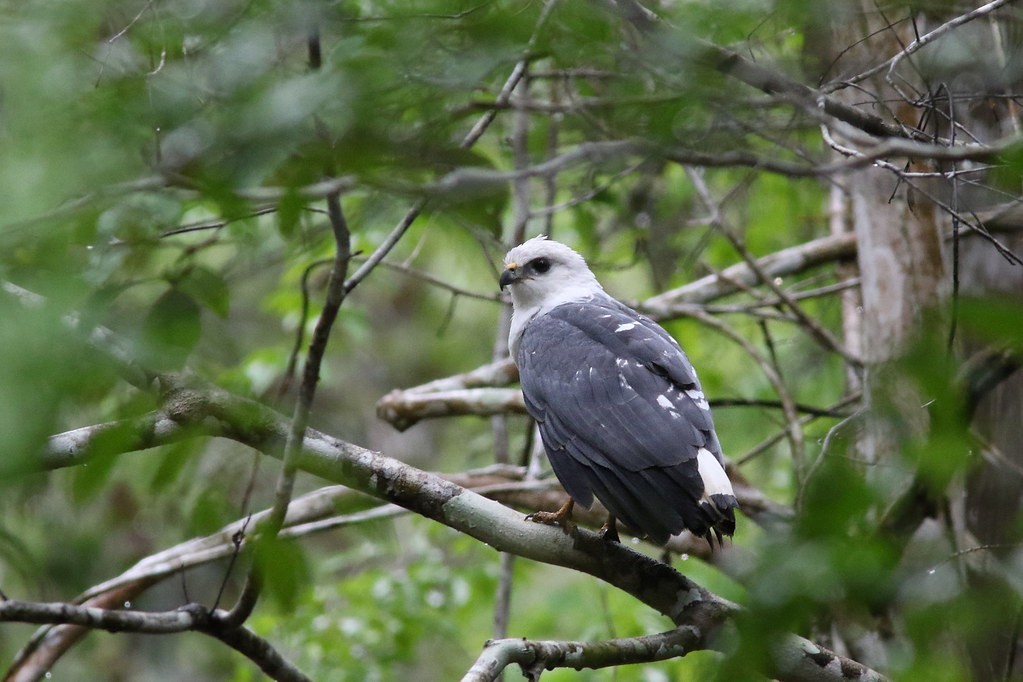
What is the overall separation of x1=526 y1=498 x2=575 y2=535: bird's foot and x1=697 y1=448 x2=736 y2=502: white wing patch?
17.4 inches

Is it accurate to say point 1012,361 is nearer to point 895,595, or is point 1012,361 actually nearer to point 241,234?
point 895,595

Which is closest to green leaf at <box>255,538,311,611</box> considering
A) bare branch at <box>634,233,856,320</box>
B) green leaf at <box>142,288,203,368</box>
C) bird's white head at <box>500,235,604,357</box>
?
green leaf at <box>142,288,203,368</box>

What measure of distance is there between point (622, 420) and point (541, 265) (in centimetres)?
131

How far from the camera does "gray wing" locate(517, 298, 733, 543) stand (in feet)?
9.89

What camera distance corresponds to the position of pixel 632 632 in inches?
194

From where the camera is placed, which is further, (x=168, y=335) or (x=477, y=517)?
(x=477, y=517)

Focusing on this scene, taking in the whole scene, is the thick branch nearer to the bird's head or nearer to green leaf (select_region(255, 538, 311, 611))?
green leaf (select_region(255, 538, 311, 611))

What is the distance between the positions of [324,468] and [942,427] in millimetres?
1861

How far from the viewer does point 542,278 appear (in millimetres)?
4422

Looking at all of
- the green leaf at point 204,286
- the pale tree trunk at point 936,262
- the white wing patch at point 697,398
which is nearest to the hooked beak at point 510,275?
the white wing patch at point 697,398

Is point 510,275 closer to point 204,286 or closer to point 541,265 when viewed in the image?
point 541,265

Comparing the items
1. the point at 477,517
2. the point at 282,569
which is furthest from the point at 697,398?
the point at 282,569

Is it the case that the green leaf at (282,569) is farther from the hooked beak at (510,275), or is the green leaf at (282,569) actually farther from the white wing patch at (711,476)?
the hooked beak at (510,275)

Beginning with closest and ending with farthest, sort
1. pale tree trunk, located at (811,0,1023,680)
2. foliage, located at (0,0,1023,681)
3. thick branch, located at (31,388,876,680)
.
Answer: foliage, located at (0,0,1023,681) → thick branch, located at (31,388,876,680) → pale tree trunk, located at (811,0,1023,680)
